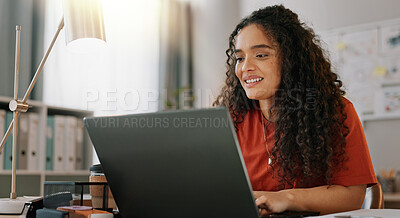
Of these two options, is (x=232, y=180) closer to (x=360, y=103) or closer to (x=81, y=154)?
(x=81, y=154)

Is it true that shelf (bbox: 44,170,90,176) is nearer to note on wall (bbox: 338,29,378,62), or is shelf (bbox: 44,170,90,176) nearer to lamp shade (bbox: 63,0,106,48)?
lamp shade (bbox: 63,0,106,48)

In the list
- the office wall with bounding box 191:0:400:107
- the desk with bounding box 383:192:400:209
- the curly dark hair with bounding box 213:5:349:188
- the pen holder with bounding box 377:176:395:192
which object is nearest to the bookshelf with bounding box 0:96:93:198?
the curly dark hair with bounding box 213:5:349:188

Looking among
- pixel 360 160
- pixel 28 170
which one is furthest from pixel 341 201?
pixel 28 170

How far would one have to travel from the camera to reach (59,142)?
7.86 feet

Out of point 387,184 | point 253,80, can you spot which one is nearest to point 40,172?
point 253,80

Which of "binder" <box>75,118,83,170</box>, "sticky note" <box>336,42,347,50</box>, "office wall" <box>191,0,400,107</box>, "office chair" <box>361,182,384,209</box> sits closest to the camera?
"office chair" <box>361,182,384,209</box>

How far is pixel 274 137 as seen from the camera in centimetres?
136

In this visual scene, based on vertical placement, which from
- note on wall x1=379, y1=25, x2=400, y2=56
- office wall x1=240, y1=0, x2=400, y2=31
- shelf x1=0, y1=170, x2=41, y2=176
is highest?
office wall x1=240, y1=0, x2=400, y2=31

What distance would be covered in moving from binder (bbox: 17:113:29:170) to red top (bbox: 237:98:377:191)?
124 cm

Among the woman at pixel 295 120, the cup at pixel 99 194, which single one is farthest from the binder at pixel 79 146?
the cup at pixel 99 194

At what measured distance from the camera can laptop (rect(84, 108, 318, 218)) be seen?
76cm

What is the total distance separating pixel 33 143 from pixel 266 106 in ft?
4.39

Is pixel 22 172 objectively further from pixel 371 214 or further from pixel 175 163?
pixel 371 214

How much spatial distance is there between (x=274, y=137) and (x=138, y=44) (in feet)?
7.46
